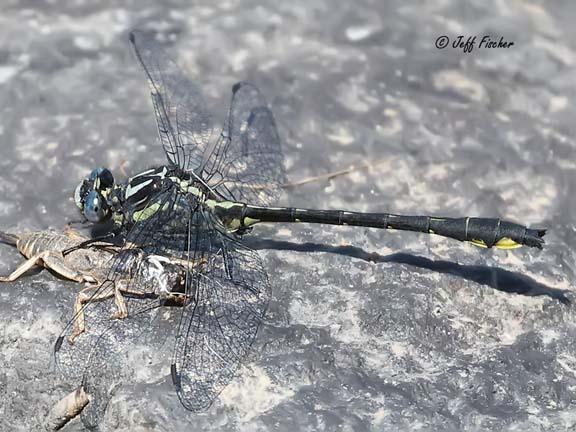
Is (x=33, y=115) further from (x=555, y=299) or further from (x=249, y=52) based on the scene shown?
(x=555, y=299)

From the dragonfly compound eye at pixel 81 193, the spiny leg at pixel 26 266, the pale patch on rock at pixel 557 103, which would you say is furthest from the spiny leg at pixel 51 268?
the pale patch on rock at pixel 557 103

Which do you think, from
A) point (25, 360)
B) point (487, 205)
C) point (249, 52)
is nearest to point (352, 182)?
point (487, 205)

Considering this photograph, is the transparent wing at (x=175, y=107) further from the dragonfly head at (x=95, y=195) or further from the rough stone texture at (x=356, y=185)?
the dragonfly head at (x=95, y=195)

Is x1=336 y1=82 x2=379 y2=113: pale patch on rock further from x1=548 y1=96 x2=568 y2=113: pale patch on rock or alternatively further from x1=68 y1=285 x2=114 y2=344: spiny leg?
x1=68 y1=285 x2=114 y2=344: spiny leg

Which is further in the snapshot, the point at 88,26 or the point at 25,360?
the point at 88,26

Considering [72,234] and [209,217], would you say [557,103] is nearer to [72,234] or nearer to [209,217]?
[209,217]

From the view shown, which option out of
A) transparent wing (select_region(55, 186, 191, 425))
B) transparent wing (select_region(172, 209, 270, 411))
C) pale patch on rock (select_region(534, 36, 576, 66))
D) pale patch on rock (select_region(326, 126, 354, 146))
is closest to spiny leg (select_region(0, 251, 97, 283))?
transparent wing (select_region(55, 186, 191, 425))

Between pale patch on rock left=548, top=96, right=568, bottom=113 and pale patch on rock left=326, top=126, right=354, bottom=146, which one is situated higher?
pale patch on rock left=548, top=96, right=568, bottom=113
